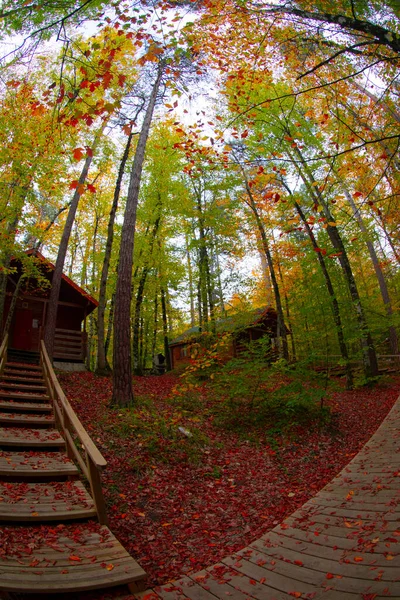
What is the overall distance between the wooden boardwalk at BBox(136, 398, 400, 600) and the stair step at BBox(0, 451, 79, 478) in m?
2.44

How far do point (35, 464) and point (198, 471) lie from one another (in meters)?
2.82

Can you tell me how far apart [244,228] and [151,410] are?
12.3 metres

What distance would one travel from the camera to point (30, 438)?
592 centimetres

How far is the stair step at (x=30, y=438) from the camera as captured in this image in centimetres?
561

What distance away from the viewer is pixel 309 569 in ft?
9.86

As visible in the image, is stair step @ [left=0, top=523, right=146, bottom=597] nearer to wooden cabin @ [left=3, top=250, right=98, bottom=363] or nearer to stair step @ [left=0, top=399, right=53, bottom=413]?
stair step @ [left=0, top=399, right=53, bottom=413]

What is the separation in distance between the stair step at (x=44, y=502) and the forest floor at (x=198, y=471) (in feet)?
1.97

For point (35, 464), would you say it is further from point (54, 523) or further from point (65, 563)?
point (65, 563)

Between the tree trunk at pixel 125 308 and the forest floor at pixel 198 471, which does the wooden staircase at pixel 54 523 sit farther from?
the tree trunk at pixel 125 308

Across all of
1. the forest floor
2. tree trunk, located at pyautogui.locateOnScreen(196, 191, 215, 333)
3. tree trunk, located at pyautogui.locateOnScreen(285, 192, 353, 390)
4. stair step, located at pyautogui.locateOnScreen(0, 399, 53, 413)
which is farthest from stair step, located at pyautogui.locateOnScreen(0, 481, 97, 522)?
tree trunk, located at pyautogui.locateOnScreen(196, 191, 215, 333)

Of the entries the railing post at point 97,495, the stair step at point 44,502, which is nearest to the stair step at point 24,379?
the stair step at point 44,502

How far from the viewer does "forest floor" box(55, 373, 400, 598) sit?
4109 millimetres

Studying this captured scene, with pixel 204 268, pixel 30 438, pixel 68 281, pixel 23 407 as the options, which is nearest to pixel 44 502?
pixel 30 438

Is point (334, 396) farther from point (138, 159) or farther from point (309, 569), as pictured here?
point (138, 159)
